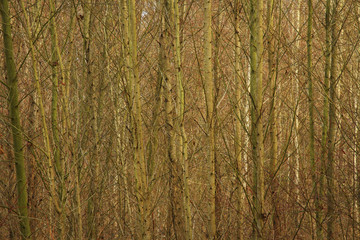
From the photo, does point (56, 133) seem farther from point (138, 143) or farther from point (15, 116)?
point (138, 143)

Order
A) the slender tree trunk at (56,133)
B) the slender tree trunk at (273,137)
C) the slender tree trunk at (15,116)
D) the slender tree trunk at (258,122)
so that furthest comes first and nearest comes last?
the slender tree trunk at (56,133)
the slender tree trunk at (273,137)
the slender tree trunk at (15,116)
the slender tree trunk at (258,122)

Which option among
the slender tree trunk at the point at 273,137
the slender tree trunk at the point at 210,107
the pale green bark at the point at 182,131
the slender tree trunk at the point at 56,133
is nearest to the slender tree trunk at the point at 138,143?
the pale green bark at the point at 182,131

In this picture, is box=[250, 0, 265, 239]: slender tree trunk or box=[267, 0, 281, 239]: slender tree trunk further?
box=[267, 0, 281, 239]: slender tree trunk

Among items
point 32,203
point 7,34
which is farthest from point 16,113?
point 32,203

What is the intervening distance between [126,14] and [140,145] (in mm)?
1155

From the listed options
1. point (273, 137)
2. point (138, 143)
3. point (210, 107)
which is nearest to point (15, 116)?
point (138, 143)

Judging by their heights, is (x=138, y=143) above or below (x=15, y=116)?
below

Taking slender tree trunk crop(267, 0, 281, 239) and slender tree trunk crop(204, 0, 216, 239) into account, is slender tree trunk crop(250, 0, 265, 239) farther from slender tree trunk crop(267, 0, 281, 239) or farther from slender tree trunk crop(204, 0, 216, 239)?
slender tree trunk crop(204, 0, 216, 239)

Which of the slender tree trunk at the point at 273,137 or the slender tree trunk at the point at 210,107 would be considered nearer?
the slender tree trunk at the point at 210,107

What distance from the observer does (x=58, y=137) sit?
454cm

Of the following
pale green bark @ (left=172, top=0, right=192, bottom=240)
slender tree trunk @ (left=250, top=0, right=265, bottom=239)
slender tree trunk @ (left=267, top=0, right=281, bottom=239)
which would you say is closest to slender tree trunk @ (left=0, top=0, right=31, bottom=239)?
pale green bark @ (left=172, top=0, right=192, bottom=240)

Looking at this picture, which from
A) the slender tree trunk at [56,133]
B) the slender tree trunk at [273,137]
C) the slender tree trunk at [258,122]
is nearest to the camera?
the slender tree trunk at [258,122]

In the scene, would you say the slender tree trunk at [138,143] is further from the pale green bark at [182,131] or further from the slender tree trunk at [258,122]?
the slender tree trunk at [258,122]

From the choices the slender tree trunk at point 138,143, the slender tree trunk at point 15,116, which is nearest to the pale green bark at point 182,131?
the slender tree trunk at point 138,143
